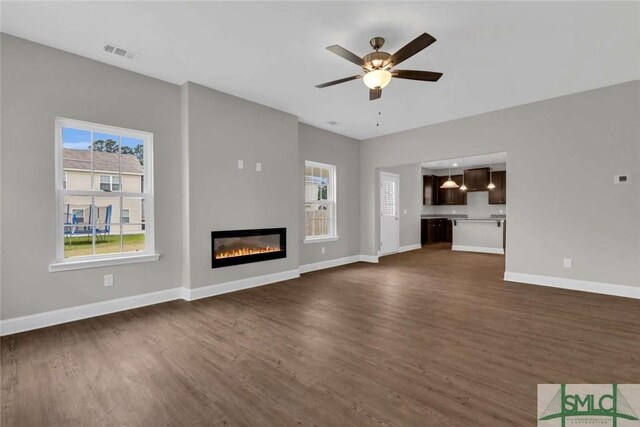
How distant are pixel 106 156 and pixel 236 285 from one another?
8.01 feet

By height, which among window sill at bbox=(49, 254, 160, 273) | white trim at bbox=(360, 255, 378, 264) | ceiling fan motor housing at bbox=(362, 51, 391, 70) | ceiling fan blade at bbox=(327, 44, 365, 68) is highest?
ceiling fan motor housing at bbox=(362, 51, 391, 70)

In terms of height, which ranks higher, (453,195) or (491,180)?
(491,180)

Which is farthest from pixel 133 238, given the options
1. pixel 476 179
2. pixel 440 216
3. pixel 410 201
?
pixel 440 216

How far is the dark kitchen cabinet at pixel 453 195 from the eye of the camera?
409 inches

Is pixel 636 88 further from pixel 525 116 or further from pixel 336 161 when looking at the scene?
pixel 336 161

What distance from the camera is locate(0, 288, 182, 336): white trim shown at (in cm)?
293

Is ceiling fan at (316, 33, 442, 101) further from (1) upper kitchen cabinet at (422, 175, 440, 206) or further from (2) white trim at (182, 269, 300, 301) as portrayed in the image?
(1) upper kitchen cabinet at (422, 175, 440, 206)

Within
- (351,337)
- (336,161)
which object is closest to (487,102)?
(336,161)

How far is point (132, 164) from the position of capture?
3.81 m

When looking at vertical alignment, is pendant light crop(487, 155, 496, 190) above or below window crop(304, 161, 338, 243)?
above

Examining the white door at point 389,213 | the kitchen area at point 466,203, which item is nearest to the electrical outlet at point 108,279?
the white door at point 389,213

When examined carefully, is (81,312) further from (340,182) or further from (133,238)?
(340,182)

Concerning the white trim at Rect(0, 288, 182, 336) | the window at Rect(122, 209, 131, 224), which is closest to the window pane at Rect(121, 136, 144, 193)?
the window at Rect(122, 209, 131, 224)

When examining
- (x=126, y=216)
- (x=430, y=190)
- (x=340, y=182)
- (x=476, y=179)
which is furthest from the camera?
(x=430, y=190)
